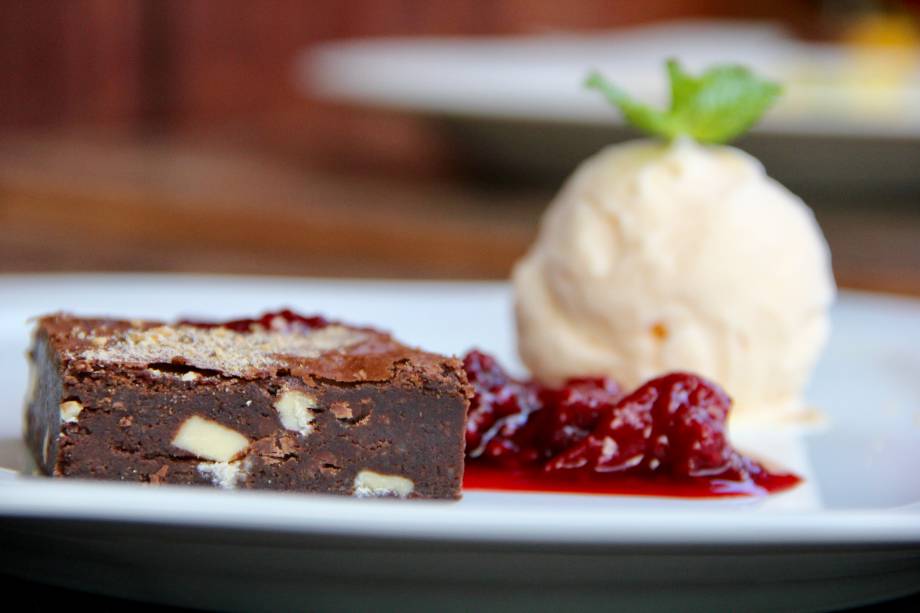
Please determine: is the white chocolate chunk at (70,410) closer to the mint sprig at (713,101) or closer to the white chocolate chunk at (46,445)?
the white chocolate chunk at (46,445)

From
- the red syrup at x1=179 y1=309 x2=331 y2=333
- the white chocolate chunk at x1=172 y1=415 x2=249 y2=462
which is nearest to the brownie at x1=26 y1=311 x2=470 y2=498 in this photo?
the white chocolate chunk at x1=172 y1=415 x2=249 y2=462

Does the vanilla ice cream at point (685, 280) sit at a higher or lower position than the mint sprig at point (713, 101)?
lower

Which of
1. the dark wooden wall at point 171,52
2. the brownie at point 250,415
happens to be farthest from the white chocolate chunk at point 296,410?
the dark wooden wall at point 171,52

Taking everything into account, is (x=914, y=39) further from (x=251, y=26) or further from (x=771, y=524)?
(x=771, y=524)

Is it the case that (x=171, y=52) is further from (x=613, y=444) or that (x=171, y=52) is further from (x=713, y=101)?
(x=613, y=444)

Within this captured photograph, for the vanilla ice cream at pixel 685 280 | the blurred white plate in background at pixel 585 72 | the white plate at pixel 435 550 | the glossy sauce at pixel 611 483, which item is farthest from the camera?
the blurred white plate in background at pixel 585 72

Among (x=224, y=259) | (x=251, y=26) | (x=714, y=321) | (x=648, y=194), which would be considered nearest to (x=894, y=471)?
(x=714, y=321)

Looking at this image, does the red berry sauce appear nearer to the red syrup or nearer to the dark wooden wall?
the red syrup
